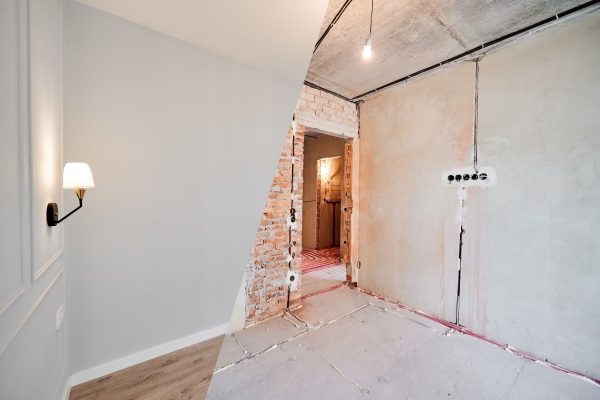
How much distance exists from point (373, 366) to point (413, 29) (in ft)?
9.53

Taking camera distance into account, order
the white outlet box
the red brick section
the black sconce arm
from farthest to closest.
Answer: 1. the red brick section
2. the white outlet box
3. the black sconce arm

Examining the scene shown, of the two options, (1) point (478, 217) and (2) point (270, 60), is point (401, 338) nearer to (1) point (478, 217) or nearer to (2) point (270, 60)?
(1) point (478, 217)

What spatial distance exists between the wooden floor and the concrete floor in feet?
0.41

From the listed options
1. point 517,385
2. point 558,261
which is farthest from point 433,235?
point 517,385

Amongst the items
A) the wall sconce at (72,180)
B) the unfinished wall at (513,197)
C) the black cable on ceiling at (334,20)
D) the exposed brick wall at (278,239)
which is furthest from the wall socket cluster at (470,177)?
the wall sconce at (72,180)

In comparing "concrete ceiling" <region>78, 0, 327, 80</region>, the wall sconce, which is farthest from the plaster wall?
the wall sconce

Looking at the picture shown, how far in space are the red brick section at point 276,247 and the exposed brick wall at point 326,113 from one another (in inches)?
9.4

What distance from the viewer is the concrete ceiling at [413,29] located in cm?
190

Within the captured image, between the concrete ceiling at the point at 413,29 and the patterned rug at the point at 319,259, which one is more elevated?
the concrete ceiling at the point at 413,29

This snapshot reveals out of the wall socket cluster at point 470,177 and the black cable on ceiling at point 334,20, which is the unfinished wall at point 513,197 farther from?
the black cable on ceiling at point 334,20

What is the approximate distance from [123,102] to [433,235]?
3.34 metres

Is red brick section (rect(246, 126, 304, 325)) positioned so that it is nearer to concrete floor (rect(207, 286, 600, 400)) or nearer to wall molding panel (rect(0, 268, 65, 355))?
concrete floor (rect(207, 286, 600, 400))

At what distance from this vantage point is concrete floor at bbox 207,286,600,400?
179 centimetres

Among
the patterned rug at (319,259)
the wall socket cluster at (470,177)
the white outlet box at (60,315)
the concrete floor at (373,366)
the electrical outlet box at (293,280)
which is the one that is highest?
the wall socket cluster at (470,177)
